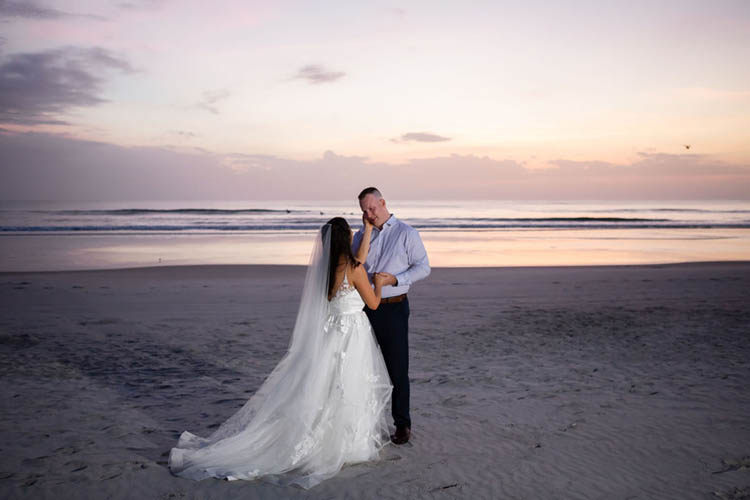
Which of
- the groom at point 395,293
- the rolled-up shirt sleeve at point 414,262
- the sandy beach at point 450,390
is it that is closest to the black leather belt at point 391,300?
the groom at point 395,293

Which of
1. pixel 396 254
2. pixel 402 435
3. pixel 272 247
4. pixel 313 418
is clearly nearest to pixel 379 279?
pixel 396 254

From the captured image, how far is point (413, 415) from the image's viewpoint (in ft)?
18.4

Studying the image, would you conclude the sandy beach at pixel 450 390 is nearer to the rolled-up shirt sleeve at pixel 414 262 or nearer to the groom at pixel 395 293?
the groom at pixel 395 293

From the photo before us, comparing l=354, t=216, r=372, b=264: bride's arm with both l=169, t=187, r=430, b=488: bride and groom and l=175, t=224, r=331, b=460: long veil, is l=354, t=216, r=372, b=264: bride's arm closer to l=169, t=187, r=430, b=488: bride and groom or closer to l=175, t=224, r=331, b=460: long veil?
l=169, t=187, r=430, b=488: bride and groom

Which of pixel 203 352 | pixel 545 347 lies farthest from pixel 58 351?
pixel 545 347

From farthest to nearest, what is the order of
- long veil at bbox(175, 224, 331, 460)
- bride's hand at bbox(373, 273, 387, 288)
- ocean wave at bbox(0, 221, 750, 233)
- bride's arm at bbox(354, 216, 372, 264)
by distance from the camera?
ocean wave at bbox(0, 221, 750, 233) < bride's arm at bbox(354, 216, 372, 264) < bride's hand at bbox(373, 273, 387, 288) < long veil at bbox(175, 224, 331, 460)

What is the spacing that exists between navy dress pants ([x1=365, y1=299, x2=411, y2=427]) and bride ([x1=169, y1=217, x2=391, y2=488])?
0.56 feet

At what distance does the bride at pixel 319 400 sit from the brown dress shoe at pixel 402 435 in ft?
0.54

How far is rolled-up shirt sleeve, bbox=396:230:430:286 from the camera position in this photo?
475cm

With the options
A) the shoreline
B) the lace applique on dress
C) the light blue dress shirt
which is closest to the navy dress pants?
the light blue dress shirt

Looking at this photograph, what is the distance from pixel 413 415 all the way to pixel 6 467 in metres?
3.45

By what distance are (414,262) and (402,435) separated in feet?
4.90

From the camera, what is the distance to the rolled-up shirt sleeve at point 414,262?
15.6ft

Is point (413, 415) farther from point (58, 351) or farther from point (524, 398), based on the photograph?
point (58, 351)
